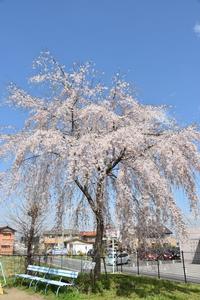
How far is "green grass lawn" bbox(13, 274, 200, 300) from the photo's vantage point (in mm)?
12766

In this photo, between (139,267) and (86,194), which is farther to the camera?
(139,267)

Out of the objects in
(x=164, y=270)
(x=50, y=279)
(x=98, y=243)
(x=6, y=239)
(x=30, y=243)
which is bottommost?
(x=50, y=279)

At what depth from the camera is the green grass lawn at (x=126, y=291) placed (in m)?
12.8

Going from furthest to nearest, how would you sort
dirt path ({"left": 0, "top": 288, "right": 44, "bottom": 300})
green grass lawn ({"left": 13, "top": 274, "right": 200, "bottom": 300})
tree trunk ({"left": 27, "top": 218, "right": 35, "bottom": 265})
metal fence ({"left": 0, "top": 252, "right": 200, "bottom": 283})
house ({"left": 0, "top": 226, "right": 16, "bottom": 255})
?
house ({"left": 0, "top": 226, "right": 16, "bottom": 255}) < metal fence ({"left": 0, "top": 252, "right": 200, "bottom": 283}) < tree trunk ({"left": 27, "top": 218, "right": 35, "bottom": 265}) < dirt path ({"left": 0, "top": 288, "right": 44, "bottom": 300}) < green grass lawn ({"left": 13, "top": 274, "right": 200, "bottom": 300})

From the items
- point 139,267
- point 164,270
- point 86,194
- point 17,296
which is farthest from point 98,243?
point 139,267

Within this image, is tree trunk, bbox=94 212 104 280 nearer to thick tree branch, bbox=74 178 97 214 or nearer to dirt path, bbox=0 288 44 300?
thick tree branch, bbox=74 178 97 214

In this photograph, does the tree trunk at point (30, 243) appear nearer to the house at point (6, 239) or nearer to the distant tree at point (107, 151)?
the distant tree at point (107, 151)

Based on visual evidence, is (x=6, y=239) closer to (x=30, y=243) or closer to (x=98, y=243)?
(x=30, y=243)

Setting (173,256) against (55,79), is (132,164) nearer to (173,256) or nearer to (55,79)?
(55,79)

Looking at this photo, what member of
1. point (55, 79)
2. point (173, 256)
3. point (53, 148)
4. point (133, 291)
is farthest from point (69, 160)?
point (173, 256)

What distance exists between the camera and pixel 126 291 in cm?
1411

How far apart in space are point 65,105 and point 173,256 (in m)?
40.6

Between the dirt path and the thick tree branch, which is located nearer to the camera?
the dirt path

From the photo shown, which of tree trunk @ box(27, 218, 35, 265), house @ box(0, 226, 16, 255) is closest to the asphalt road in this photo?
tree trunk @ box(27, 218, 35, 265)
